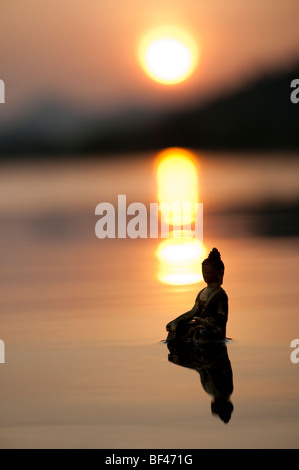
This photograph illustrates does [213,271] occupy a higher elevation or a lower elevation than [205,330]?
higher

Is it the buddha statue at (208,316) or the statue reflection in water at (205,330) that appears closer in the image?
the statue reflection in water at (205,330)

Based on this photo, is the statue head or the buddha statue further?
the statue head

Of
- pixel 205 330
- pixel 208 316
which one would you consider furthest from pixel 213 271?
pixel 205 330

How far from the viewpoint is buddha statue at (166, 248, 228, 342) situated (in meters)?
10.3

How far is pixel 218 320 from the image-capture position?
10.3 metres

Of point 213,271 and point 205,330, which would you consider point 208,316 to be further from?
point 213,271

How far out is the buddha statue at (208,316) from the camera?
10289 millimetres

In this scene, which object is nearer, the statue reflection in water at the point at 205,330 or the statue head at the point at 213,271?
the statue reflection in water at the point at 205,330

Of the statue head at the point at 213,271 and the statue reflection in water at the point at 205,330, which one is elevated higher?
the statue head at the point at 213,271

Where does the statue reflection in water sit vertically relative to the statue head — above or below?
below

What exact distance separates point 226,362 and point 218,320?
0.58m

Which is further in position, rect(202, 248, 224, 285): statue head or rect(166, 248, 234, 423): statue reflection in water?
rect(202, 248, 224, 285): statue head

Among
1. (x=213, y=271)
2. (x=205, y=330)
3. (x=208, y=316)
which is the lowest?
(x=205, y=330)

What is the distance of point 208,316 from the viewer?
10.3 metres
